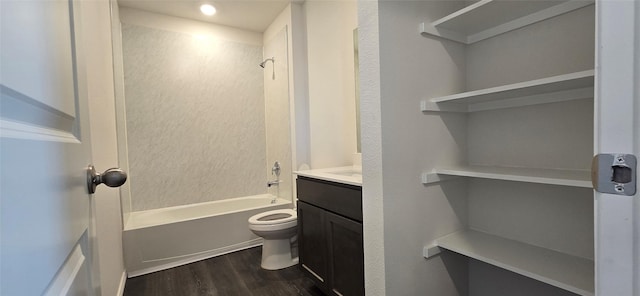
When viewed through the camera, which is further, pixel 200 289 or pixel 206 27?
pixel 206 27

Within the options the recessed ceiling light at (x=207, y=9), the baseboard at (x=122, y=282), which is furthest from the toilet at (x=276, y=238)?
the recessed ceiling light at (x=207, y=9)

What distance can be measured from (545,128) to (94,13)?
2305mm

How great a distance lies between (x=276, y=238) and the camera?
92.2 inches

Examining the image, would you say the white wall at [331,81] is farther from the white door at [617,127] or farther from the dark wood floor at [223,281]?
the white door at [617,127]

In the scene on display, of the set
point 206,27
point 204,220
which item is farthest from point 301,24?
point 204,220

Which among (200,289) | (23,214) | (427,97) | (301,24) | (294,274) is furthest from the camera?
(301,24)

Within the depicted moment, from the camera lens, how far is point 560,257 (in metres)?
1.09

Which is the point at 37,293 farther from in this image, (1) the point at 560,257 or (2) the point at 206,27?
(2) the point at 206,27

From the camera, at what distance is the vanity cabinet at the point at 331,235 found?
1.44 m

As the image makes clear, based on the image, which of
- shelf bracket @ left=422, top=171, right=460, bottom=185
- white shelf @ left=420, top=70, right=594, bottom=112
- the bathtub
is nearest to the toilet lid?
the bathtub

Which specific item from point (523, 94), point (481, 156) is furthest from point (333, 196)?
point (523, 94)

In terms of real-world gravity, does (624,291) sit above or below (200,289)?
above

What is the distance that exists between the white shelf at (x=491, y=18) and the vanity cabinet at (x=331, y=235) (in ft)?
2.84

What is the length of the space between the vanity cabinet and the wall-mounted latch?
0.99m
